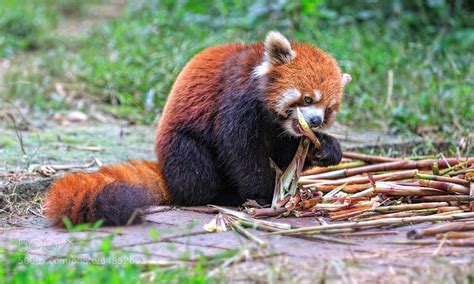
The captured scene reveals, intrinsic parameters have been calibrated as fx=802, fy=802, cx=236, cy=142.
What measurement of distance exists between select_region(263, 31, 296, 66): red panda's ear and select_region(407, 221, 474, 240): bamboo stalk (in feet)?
4.67

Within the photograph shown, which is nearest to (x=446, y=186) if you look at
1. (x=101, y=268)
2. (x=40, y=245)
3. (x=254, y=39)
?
(x=101, y=268)

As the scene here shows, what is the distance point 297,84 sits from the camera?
4523 millimetres

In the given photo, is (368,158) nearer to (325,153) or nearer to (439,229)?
(325,153)

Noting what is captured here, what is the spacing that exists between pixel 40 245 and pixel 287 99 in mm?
1587

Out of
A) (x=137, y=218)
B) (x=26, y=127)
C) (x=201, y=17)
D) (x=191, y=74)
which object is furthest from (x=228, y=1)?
(x=137, y=218)

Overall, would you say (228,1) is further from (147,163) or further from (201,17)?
(147,163)

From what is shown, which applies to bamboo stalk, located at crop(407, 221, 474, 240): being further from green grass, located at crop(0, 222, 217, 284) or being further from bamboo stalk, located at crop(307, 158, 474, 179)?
bamboo stalk, located at crop(307, 158, 474, 179)

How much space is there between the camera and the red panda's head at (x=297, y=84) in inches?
177

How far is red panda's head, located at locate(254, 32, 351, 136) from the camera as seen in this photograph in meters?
4.50

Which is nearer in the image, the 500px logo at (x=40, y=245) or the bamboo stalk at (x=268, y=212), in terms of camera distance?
the 500px logo at (x=40, y=245)

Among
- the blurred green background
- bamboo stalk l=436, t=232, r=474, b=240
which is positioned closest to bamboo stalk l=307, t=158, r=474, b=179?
bamboo stalk l=436, t=232, r=474, b=240

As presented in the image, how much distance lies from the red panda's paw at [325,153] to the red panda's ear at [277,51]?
1.57ft

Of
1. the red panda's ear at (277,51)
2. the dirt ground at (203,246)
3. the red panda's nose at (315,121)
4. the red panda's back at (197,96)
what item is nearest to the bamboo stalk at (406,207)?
the dirt ground at (203,246)

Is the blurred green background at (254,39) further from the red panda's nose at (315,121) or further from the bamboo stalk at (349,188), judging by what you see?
the red panda's nose at (315,121)
